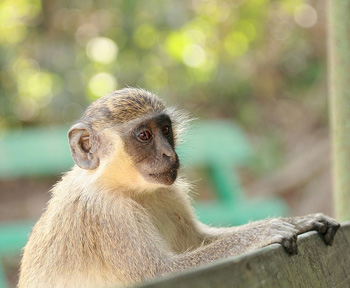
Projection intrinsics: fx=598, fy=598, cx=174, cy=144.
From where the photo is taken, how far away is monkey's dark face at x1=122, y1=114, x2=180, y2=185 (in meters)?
3.37

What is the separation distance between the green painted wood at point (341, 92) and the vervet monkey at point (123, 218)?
0.34 metres

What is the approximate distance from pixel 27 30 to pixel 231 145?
4.43 meters

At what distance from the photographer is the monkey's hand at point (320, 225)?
2.53 metres

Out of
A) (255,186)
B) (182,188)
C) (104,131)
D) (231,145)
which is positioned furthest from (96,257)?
(255,186)

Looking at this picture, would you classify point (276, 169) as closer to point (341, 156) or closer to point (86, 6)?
point (86, 6)

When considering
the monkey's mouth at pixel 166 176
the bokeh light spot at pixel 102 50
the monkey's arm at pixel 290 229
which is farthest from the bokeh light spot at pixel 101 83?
the monkey's arm at pixel 290 229

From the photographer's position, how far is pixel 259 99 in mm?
12773

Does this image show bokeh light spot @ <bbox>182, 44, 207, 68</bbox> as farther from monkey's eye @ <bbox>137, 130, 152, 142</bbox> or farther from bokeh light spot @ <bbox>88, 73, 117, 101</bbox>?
monkey's eye @ <bbox>137, 130, 152, 142</bbox>

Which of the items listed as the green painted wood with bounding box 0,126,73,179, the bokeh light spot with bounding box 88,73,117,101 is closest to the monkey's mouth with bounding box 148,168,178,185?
the green painted wood with bounding box 0,126,73,179

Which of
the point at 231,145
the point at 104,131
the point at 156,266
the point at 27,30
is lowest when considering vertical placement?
the point at 231,145

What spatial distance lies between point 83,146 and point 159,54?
780cm

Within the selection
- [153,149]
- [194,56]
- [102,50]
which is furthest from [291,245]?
[194,56]

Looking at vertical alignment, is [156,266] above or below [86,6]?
below

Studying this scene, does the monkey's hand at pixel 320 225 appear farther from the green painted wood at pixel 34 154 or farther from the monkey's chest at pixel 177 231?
the green painted wood at pixel 34 154
